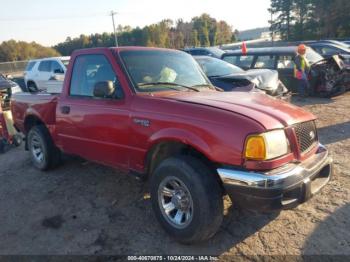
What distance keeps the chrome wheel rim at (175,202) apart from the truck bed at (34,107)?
249 cm

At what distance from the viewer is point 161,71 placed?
13.6 ft

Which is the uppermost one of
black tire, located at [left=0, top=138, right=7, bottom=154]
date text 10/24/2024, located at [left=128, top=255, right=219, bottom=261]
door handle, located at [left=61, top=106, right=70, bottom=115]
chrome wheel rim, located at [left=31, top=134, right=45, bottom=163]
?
door handle, located at [left=61, top=106, right=70, bottom=115]

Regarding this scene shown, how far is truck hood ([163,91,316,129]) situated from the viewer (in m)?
3.02

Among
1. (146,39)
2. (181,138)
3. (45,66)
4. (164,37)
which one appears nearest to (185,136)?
(181,138)

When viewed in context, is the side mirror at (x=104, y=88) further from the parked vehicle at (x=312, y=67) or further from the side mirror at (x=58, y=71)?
the side mirror at (x=58, y=71)

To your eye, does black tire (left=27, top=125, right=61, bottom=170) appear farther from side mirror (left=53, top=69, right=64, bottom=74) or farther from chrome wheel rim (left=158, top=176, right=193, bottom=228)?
side mirror (left=53, top=69, right=64, bottom=74)

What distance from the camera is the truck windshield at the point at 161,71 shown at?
3.93m

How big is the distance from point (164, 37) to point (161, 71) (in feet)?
204

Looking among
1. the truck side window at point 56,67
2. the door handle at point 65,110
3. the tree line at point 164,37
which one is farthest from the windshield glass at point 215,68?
the tree line at point 164,37

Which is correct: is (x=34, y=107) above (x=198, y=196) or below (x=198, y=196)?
above

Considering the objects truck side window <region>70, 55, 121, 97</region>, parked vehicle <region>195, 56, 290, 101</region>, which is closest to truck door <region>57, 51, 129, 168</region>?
truck side window <region>70, 55, 121, 97</region>

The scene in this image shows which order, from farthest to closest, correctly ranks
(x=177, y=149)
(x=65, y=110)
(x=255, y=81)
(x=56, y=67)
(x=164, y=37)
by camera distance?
(x=164, y=37) < (x=56, y=67) < (x=255, y=81) < (x=65, y=110) < (x=177, y=149)

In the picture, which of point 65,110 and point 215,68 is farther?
point 215,68

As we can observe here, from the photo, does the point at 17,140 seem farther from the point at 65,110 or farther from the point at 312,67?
the point at 312,67
